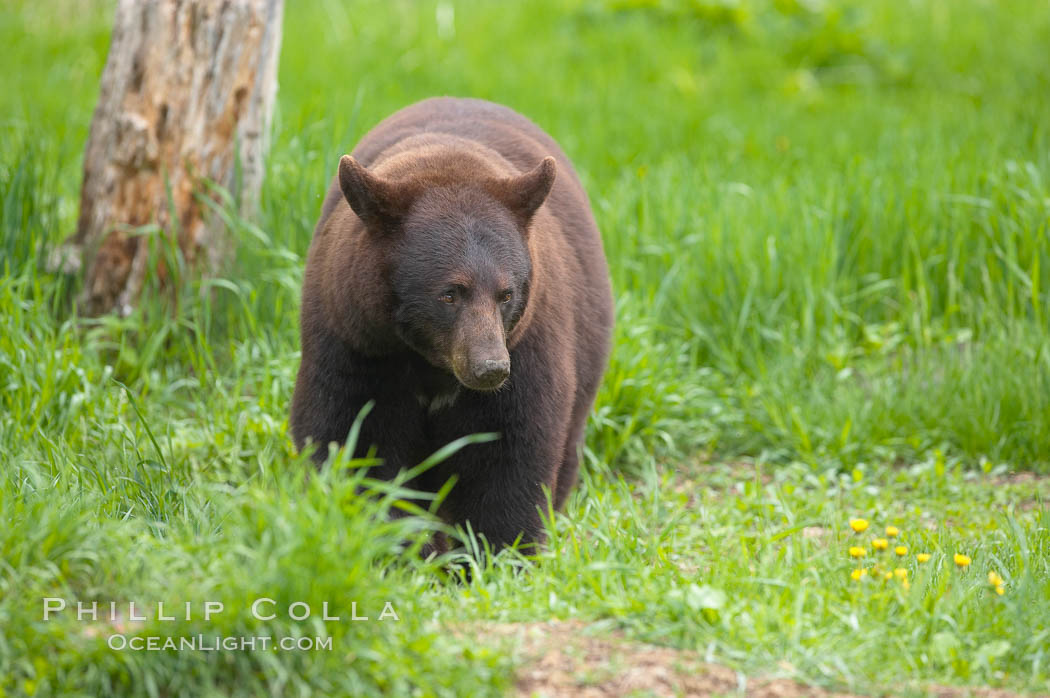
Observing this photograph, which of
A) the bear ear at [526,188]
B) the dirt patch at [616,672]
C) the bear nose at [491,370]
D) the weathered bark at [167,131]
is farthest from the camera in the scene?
the weathered bark at [167,131]

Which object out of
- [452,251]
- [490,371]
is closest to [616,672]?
[490,371]

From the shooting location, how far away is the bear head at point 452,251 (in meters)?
3.72

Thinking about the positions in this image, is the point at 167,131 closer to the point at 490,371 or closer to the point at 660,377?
the point at 660,377

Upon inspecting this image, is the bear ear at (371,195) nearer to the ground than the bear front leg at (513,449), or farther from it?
farther from it

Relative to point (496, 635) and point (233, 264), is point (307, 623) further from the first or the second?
point (233, 264)

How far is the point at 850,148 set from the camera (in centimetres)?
857

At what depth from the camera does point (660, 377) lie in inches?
225

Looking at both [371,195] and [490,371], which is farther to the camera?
[371,195]

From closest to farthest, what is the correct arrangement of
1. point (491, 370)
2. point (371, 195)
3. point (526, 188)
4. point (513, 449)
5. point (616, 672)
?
point (616, 672)
point (491, 370)
point (371, 195)
point (526, 188)
point (513, 449)

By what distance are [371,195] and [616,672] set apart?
5.52 feet

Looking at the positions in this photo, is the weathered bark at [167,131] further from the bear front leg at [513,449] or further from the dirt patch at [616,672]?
the dirt patch at [616,672]

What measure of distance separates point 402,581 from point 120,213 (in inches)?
124

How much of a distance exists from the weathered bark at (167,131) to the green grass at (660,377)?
220 mm

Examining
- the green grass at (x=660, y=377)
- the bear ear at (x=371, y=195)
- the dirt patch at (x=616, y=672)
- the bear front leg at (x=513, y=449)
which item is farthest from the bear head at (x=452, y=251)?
the dirt patch at (x=616, y=672)
